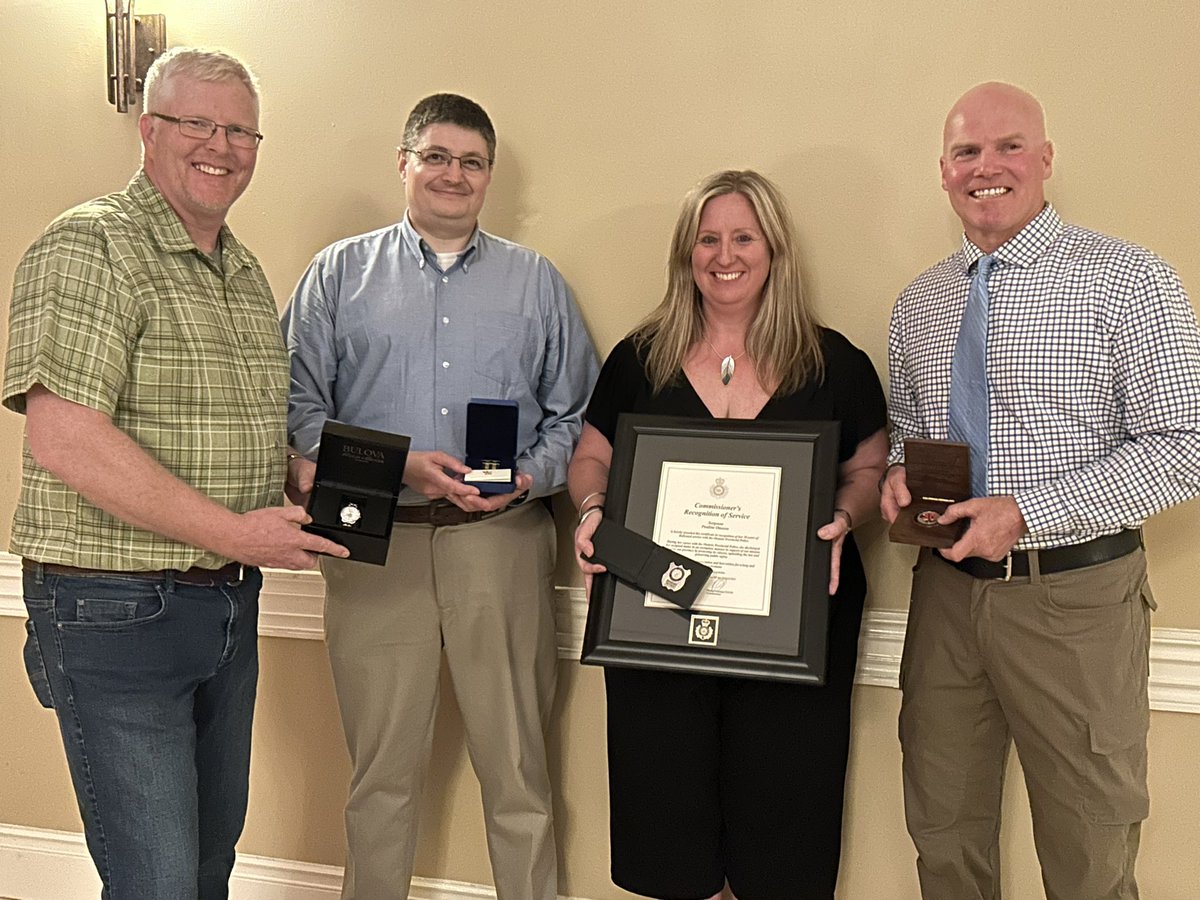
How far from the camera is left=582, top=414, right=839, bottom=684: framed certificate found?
6.86 ft

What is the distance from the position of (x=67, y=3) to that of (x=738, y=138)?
5.75 feet

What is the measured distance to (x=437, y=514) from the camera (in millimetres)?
2459

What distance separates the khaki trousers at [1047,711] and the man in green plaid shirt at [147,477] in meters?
1.18

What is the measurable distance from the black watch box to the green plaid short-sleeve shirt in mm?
99

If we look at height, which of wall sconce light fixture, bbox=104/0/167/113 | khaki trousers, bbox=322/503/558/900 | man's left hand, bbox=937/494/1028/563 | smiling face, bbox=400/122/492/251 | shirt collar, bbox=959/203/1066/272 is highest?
wall sconce light fixture, bbox=104/0/167/113

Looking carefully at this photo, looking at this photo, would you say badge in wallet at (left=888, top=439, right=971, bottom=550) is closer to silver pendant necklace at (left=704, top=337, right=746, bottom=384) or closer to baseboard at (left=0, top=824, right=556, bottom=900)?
silver pendant necklace at (left=704, top=337, right=746, bottom=384)

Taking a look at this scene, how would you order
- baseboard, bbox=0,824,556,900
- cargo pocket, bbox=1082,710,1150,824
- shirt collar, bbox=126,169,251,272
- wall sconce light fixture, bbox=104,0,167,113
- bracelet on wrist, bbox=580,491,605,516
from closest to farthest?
shirt collar, bbox=126,169,251,272 < cargo pocket, bbox=1082,710,1150,824 < bracelet on wrist, bbox=580,491,605,516 < wall sconce light fixture, bbox=104,0,167,113 < baseboard, bbox=0,824,556,900

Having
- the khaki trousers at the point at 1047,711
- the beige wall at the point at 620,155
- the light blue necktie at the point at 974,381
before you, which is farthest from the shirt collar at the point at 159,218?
the khaki trousers at the point at 1047,711

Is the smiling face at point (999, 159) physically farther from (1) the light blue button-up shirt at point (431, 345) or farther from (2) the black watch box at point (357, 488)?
(2) the black watch box at point (357, 488)

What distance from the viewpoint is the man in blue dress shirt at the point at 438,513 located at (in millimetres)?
2461

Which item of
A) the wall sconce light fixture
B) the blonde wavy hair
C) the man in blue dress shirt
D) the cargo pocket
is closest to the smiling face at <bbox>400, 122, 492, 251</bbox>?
the man in blue dress shirt

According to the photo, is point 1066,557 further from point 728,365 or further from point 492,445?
point 492,445

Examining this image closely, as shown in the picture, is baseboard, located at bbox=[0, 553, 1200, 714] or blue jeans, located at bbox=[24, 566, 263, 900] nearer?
blue jeans, located at bbox=[24, 566, 263, 900]

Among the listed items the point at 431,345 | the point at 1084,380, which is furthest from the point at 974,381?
the point at 431,345
